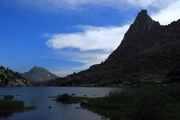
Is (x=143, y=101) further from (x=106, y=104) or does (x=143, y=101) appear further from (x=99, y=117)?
(x=106, y=104)

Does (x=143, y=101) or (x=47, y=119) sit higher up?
(x=143, y=101)

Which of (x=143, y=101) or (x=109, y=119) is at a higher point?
(x=143, y=101)

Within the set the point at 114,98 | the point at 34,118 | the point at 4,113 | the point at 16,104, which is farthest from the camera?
the point at 114,98

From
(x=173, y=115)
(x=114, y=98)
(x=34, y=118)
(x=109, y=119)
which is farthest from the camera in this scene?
(x=114, y=98)

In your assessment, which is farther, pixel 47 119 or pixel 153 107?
pixel 47 119

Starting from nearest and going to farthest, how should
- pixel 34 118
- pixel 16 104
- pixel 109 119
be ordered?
1. pixel 109 119
2. pixel 34 118
3. pixel 16 104

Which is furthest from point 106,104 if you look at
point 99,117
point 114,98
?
point 99,117

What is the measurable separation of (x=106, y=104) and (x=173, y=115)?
28845mm

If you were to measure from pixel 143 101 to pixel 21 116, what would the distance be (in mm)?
29702

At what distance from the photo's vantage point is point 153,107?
51.2 metres

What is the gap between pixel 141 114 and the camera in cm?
5231

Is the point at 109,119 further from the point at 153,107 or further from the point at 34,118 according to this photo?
the point at 34,118

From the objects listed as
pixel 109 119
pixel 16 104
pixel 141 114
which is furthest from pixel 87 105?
pixel 141 114

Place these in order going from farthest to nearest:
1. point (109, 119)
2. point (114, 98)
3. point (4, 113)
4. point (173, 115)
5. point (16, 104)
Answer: point (114, 98)
point (16, 104)
point (4, 113)
point (109, 119)
point (173, 115)
